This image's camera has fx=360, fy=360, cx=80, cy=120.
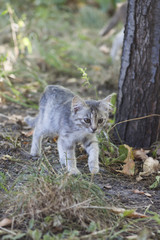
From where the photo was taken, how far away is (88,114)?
13.3 feet

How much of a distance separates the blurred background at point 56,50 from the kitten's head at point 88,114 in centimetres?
31

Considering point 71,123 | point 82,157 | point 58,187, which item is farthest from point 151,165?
point 58,187

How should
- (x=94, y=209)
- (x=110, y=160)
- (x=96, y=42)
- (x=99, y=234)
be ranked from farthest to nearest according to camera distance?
(x=96, y=42), (x=110, y=160), (x=94, y=209), (x=99, y=234)

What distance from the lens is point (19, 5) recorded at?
12.2m

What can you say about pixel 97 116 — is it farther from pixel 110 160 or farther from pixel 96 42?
pixel 96 42

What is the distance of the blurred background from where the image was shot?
657 cm

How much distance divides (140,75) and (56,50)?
4.60m

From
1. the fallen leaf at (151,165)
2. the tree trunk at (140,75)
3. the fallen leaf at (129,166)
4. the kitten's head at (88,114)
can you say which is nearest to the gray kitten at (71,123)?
the kitten's head at (88,114)

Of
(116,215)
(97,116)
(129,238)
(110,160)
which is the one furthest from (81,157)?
(129,238)

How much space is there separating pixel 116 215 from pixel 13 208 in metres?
0.86

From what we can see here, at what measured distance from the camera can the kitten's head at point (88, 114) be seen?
4027 millimetres

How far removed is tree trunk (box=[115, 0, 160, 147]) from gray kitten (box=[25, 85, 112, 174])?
484 mm

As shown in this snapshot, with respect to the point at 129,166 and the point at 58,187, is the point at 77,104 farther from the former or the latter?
the point at 58,187

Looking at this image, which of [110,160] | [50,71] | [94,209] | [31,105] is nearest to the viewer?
[94,209]
